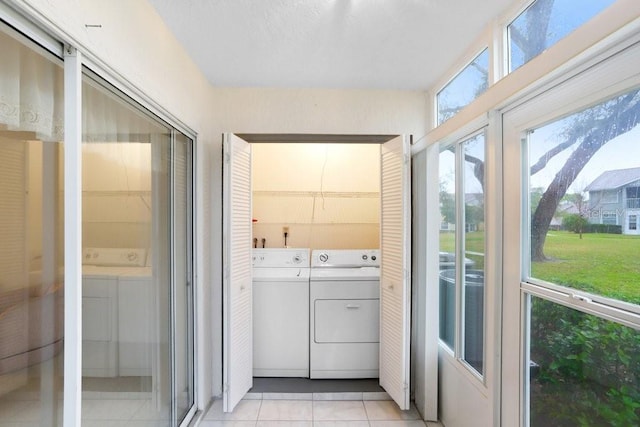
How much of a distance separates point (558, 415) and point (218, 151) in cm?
259

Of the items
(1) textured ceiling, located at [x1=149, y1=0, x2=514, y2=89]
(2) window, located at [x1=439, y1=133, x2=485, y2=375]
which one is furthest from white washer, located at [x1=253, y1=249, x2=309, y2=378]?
(1) textured ceiling, located at [x1=149, y1=0, x2=514, y2=89]

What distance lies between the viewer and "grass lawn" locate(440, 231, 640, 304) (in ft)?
3.26

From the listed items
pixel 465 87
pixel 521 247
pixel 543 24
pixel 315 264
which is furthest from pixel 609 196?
pixel 315 264

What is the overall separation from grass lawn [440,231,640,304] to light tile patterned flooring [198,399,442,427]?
5.29 ft

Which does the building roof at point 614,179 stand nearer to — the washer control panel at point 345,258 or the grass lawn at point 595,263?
the grass lawn at point 595,263

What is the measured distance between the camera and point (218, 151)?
2.56 meters

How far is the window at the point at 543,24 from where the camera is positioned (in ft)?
4.04

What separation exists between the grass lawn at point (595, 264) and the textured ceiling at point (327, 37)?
49.2 inches

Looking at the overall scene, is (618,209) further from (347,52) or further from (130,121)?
(130,121)

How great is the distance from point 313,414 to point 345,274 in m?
1.12

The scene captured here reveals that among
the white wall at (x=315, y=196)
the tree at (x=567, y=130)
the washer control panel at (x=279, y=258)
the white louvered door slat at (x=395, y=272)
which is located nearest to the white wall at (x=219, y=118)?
the white louvered door slat at (x=395, y=272)

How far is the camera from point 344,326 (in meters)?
2.76

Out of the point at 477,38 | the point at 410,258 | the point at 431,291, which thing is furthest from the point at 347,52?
the point at 431,291

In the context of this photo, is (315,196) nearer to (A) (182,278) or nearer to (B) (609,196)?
(A) (182,278)
